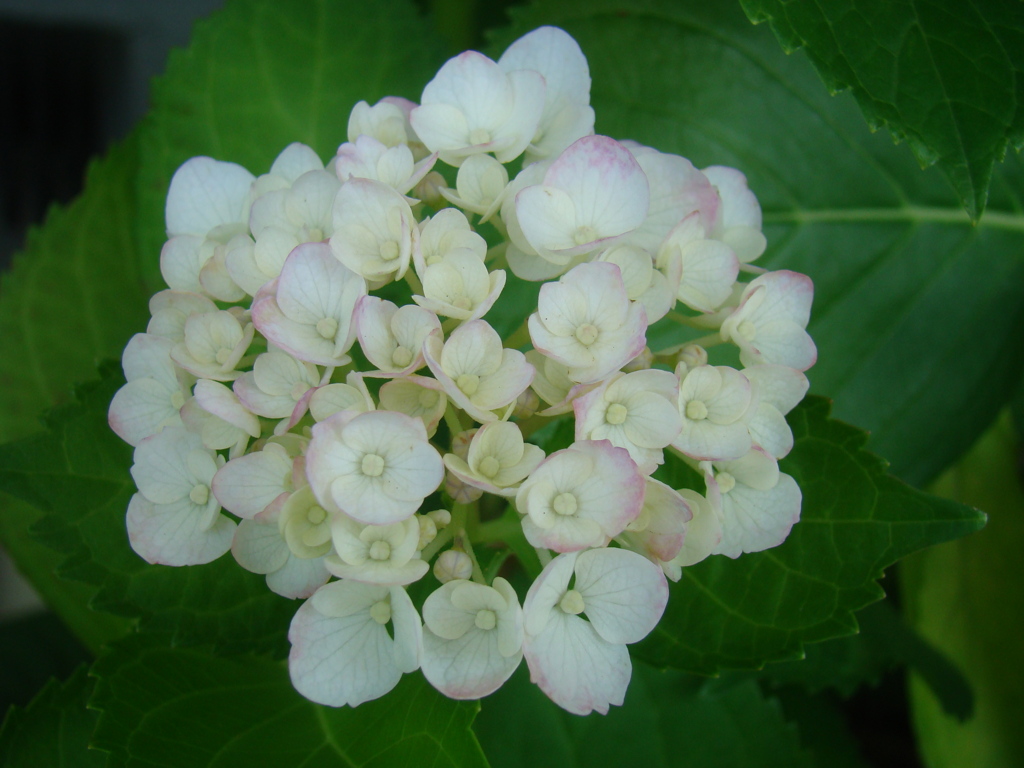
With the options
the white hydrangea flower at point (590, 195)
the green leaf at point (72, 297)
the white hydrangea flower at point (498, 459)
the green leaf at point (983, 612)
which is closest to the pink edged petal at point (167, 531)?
the white hydrangea flower at point (498, 459)

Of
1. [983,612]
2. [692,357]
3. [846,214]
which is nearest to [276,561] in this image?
[692,357]

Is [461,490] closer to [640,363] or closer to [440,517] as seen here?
[440,517]

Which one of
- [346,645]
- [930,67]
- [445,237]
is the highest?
[930,67]

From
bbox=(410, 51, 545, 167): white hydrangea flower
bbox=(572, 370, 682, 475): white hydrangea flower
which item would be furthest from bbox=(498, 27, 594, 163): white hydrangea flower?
→ bbox=(572, 370, 682, 475): white hydrangea flower

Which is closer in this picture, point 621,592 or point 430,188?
point 621,592

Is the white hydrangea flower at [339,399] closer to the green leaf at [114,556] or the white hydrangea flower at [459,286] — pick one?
the white hydrangea flower at [459,286]

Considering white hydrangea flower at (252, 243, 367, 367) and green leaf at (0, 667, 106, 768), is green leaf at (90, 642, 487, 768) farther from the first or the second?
white hydrangea flower at (252, 243, 367, 367)

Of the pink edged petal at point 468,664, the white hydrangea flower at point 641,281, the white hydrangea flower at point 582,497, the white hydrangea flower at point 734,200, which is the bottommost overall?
the pink edged petal at point 468,664
